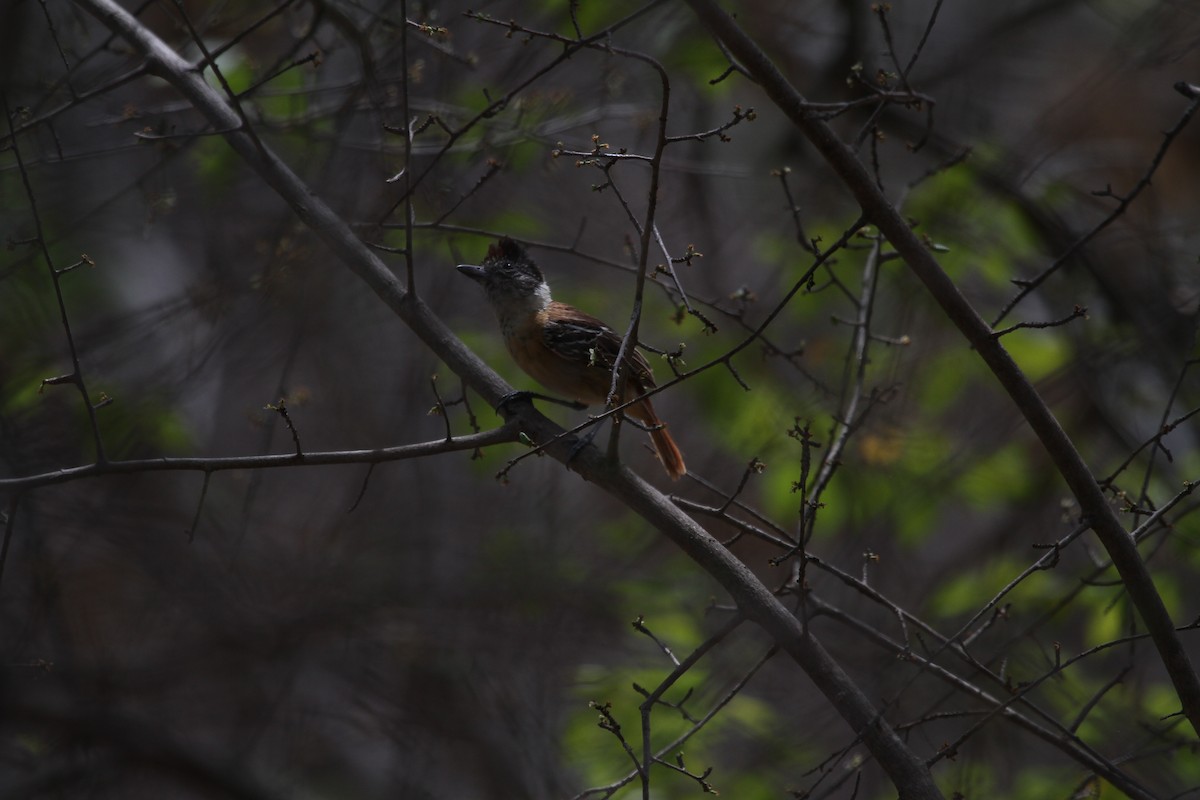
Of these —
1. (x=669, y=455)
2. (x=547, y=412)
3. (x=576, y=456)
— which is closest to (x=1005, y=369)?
(x=576, y=456)

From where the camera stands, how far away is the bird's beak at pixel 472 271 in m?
4.69

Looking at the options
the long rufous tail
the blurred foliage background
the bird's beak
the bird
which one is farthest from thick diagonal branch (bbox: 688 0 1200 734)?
the bird's beak

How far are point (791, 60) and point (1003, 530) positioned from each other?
2850mm

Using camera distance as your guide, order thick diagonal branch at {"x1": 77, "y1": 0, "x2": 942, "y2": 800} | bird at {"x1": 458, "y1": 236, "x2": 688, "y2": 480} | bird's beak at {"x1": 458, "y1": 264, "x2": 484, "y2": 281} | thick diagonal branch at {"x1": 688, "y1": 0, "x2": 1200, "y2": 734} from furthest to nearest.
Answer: bird's beak at {"x1": 458, "y1": 264, "x2": 484, "y2": 281}, bird at {"x1": 458, "y1": 236, "x2": 688, "y2": 480}, thick diagonal branch at {"x1": 77, "y1": 0, "x2": 942, "y2": 800}, thick diagonal branch at {"x1": 688, "y1": 0, "x2": 1200, "y2": 734}

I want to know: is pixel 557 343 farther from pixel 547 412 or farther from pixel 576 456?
pixel 547 412

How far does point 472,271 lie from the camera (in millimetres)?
4758

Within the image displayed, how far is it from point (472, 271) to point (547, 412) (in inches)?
57.7

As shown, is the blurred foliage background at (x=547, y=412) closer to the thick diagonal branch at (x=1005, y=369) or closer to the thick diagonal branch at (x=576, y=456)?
the thick diagonal branch at (x=576, y=456)

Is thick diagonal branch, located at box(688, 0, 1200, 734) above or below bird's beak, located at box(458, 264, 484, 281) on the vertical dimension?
below

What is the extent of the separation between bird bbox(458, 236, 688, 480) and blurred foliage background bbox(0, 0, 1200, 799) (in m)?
0.35

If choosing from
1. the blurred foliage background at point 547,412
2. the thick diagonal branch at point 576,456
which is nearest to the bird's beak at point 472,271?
the blurred foliage background at point 547,412

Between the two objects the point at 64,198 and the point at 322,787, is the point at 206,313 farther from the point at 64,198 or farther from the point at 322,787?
the point at 322,787

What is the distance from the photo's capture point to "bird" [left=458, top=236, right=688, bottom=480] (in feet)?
15.0

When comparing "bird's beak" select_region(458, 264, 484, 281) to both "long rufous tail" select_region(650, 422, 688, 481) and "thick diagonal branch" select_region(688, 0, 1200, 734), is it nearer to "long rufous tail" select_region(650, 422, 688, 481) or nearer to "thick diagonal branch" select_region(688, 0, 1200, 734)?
"long rufous tail" select_region(650, 422, 688, 481)
